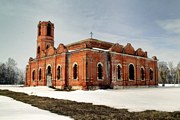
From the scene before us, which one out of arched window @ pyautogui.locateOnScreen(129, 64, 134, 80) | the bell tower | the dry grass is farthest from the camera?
the bell tower

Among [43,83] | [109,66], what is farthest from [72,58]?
[43,83]

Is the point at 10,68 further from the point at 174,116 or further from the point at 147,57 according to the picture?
the point at 174,116

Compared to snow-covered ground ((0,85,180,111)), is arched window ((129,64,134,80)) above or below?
above

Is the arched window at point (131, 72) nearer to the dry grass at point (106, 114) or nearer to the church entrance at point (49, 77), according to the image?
the church entrance at point (49, 77)

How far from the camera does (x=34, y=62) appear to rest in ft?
116

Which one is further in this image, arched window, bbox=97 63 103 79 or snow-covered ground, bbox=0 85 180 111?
arched window, bbox=97 63 103 79

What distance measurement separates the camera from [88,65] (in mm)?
24578

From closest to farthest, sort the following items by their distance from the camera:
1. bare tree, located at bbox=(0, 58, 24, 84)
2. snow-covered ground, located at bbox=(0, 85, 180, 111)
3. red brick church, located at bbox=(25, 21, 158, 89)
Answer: snow-covered ground, located at bbox=(0, 85, 180, 111), red brick church, located at bbox=(25, 21, 158, 89), bare tree, located at bbox=(0, 58, 24, 84)

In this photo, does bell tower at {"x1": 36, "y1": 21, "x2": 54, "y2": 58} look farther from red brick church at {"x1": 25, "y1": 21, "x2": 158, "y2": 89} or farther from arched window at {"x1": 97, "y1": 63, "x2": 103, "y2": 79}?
arched window at {"x1": 97, "y1": 63, "x2": 103, "y2": 79}

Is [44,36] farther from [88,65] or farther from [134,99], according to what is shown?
[134,99]

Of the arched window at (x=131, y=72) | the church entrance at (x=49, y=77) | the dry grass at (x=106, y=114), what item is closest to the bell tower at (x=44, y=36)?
the church entrance at (x=49, y=77)

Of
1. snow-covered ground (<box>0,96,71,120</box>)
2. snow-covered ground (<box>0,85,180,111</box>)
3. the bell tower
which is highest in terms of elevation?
the bell tower

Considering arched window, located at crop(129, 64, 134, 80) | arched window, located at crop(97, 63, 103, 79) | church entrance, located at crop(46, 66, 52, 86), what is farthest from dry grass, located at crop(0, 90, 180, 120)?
arched window, located at crop(129, 64, 134, 80)

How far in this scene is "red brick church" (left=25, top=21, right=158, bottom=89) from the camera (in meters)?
25.1
